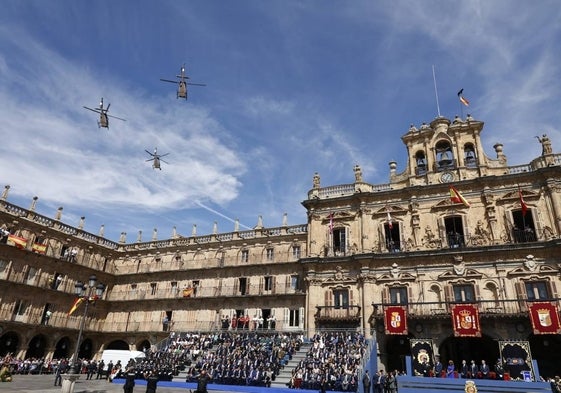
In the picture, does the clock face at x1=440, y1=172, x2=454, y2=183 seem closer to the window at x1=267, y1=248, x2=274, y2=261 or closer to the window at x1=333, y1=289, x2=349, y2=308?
the window at x1=333, y1=289, x2=349, y2=308

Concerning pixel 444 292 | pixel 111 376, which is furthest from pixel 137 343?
pixel 444 292

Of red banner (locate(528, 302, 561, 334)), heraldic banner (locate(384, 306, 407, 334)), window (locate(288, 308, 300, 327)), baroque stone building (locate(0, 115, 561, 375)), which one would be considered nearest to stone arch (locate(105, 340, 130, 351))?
baroque stone building (locate(0, 115, 561, 375))

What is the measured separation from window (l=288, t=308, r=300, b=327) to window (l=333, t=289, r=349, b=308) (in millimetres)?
4694

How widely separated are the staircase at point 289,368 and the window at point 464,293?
1033 cm

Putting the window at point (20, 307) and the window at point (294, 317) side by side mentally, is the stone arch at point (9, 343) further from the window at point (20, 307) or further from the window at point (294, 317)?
the window at point (294, 317)

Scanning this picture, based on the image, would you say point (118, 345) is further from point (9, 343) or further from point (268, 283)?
point (268, 283)

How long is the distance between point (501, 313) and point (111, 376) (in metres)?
25.4

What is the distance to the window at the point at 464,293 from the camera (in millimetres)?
25223

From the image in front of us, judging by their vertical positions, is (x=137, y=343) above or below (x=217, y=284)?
below

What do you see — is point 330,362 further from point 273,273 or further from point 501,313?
point 273,273

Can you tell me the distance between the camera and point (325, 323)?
27719mm

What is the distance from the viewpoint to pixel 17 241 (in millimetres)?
32875

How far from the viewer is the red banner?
71.1ft

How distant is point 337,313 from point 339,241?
5864mm
